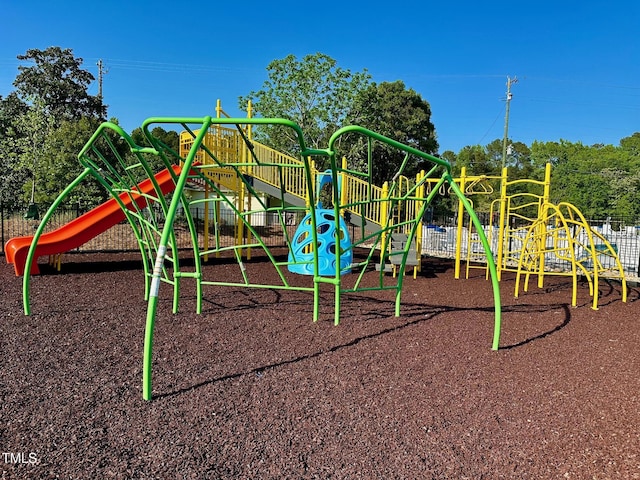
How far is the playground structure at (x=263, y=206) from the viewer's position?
3.87 m

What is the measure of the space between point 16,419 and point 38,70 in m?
27.5

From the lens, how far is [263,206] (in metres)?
4.99

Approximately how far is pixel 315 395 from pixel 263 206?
2.41m

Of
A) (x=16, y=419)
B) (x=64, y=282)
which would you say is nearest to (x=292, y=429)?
(x=16, y=419)

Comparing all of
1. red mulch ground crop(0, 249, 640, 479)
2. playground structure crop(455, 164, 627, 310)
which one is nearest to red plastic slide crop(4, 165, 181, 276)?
red mulch ground crop(0, 249, 640, 479)

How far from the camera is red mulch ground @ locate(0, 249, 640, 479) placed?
235 centimetres

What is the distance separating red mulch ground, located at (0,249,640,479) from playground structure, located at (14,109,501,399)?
392 mm

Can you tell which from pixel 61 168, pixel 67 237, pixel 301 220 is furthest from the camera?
pixel 61 168

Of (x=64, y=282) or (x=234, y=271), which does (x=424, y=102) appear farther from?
(x=64, y=282)

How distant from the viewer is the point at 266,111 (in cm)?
2273

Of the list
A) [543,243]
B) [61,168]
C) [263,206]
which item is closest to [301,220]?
[543,243]

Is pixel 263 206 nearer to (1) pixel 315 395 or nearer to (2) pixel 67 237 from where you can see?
(1) pixel 315 395

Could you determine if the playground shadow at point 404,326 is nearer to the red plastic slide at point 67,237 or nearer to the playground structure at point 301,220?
the playground structure at point 301,220

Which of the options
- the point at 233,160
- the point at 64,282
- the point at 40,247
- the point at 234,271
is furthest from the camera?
the point at 233,160
